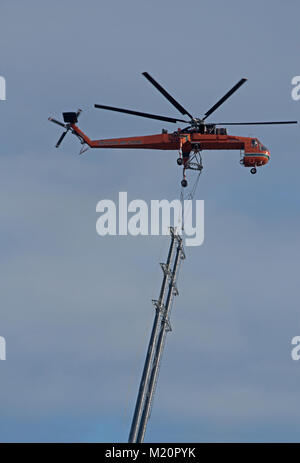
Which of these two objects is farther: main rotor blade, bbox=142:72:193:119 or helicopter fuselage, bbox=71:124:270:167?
helicopter fuselage, bbox=71:124:270:167

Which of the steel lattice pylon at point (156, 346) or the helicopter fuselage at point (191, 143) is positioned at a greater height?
the helicopter fuselage at point (191, 143)

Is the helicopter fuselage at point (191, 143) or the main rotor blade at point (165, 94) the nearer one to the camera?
the main rotor blade at point (165, 94)

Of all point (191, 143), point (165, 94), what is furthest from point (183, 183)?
point (165, 94)

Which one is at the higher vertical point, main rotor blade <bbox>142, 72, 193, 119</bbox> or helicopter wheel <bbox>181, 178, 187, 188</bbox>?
main rotor blade <bbox>142, 72, 193, 119</bbox>

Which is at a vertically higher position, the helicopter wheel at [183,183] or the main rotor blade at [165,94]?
the main rotor blade at [165,94]

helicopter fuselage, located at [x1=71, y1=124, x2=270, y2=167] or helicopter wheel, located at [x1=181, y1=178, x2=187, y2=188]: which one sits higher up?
helicopter fuselage, located at [x1=71, y1=124, x2=270, y2=167]

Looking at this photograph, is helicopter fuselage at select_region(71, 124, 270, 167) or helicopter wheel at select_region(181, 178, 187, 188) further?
helicopter fuselage at select_region(71, 124, 270, 167)

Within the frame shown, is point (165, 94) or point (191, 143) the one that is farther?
point (191, 143)

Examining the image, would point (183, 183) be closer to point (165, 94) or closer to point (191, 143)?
point (191, 143)

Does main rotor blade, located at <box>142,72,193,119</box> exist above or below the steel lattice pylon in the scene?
above

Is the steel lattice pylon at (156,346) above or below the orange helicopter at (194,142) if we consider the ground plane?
below

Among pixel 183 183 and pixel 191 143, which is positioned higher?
pixel 191 143
